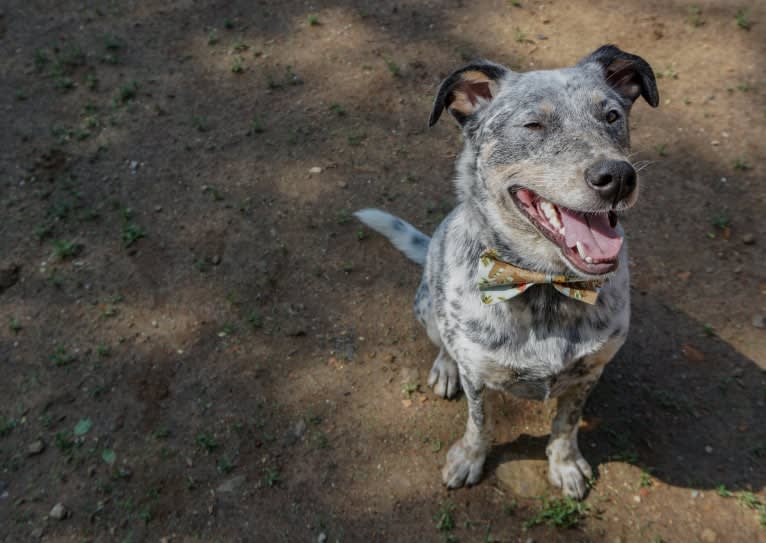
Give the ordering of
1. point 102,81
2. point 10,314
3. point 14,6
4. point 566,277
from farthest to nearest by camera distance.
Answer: point 14,6
point 102,81
point 10,314
point 566,277

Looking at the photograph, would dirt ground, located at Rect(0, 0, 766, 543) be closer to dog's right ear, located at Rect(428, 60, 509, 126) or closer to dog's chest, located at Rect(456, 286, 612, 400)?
dog's chest, located at Rect(456, 286, 612, 400)

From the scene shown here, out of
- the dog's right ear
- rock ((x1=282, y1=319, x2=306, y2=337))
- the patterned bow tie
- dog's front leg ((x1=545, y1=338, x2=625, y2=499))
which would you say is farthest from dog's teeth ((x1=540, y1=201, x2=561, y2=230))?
rock ((x1=282, y1=319, x2=306, y2=337))

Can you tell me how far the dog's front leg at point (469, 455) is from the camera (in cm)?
330

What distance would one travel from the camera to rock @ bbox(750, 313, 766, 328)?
3975mm

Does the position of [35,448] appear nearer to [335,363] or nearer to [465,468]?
[335,363]

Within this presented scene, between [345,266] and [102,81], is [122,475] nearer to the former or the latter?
[345,266]

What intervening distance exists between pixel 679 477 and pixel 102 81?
19.8 ft

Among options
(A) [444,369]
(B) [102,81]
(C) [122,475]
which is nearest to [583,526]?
(A) [444,369]

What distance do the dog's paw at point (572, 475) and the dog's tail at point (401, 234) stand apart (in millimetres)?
1594

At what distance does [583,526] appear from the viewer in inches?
127

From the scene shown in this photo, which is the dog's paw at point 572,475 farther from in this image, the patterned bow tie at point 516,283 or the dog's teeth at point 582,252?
the dog's teeth at point 582,252

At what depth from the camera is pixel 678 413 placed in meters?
3.62

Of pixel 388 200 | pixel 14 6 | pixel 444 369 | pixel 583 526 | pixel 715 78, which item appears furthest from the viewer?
pixel 14 6

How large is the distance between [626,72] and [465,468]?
89.5 inches
